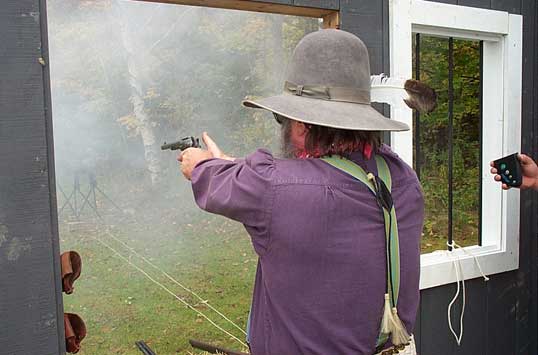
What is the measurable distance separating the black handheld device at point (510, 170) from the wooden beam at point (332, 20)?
105 cm

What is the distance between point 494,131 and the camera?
3.17 m

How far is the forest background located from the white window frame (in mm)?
766

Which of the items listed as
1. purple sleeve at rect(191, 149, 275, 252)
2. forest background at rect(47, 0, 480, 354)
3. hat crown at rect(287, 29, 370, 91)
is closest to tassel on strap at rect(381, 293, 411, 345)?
purple sleeve at rect(191, 149, 275, 252)

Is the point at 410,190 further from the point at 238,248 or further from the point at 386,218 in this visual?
the point at 238,248

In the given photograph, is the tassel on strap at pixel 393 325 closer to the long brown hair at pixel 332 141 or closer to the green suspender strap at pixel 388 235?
the green suspender strap at pixel 388 235

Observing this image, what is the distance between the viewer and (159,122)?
5148mm

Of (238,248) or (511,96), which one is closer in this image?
(511,96)

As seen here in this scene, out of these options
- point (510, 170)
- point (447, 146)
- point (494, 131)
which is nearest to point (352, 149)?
Result: point (510, 170)

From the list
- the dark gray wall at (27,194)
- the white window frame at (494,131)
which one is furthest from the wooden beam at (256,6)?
the white window frame at (494,131)

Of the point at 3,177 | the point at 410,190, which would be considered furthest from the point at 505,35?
the point at 3,177

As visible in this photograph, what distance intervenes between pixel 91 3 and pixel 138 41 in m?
0.51

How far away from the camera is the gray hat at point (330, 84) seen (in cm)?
140

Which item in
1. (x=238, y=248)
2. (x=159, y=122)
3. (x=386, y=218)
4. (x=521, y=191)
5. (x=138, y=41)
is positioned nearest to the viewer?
(x=386, y=218)

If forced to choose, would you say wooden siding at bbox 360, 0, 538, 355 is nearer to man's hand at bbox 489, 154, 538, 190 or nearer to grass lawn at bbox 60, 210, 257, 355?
man's hand at bbox 489, 154, 538, 190
